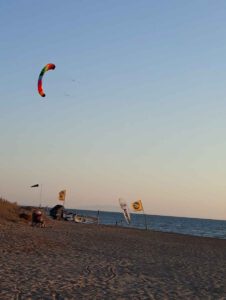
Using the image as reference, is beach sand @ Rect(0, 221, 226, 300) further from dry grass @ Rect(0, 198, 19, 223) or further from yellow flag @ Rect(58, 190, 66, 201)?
yellow flag @ Rect(58, 190, 66, 201)

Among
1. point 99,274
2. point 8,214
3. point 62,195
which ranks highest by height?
point 62,195

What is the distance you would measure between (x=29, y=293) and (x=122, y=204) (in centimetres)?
3969

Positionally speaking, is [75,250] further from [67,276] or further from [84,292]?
[84,292]

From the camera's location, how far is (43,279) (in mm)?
11797

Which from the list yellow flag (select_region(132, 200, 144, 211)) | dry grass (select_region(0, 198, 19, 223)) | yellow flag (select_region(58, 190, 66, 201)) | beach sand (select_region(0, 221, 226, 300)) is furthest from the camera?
yellow flag (select_region(58, 190, 66, 201))

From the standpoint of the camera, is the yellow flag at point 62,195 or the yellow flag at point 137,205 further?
the yellow flag at point 62,195

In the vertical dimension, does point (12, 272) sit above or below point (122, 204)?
below

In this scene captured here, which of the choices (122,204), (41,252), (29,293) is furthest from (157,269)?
(122,204)

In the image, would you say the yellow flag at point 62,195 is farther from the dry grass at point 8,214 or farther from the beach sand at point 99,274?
the beach sand at point 99,274

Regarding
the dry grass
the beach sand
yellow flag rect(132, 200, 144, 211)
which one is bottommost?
the beach sand

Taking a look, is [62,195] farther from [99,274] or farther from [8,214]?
[99,274]

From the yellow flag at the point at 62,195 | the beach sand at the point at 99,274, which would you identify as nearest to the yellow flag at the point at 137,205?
the yellow flag at the point at 62,195

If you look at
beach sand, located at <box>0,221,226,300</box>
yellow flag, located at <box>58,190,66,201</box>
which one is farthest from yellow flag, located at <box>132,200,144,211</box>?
beach sand, located at <box>0,221,226,300</box>

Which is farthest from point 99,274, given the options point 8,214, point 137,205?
point 137,205
